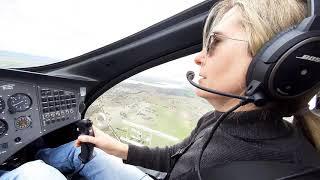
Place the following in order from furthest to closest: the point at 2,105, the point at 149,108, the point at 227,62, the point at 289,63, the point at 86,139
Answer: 1. the point at 149,108
2. the point at 2,105
3. the point at 86,139
4. the point at 227,62
5. the point at 289,63

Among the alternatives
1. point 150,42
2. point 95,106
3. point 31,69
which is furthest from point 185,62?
point 31,69

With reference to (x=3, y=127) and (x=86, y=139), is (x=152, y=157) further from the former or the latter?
(x=3, y=127)

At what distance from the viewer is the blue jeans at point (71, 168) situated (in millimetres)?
1093

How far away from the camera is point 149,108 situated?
1.67 meters

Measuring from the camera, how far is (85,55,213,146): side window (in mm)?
1560

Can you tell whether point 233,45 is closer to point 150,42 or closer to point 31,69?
point 150,42

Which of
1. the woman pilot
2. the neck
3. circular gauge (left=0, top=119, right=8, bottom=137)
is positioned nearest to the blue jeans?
circular gauge (left=0, top=119, right=8, bottom=137)

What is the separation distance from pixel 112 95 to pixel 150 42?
37 cm

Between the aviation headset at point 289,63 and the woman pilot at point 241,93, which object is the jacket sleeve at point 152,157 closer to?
the woman pilot at point 241,93

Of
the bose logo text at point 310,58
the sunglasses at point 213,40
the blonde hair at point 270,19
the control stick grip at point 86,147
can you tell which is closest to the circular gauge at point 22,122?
the control stick grip at point 86,147

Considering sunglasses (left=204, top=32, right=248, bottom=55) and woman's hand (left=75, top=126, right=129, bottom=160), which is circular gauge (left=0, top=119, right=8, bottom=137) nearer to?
woman's hand (left=75, top=126, right=129, bottom=160)

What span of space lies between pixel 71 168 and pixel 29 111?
10.6 inches

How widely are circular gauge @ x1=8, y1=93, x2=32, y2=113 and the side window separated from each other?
36 centimetres

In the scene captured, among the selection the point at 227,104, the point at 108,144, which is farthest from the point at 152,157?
the point at 227,104
